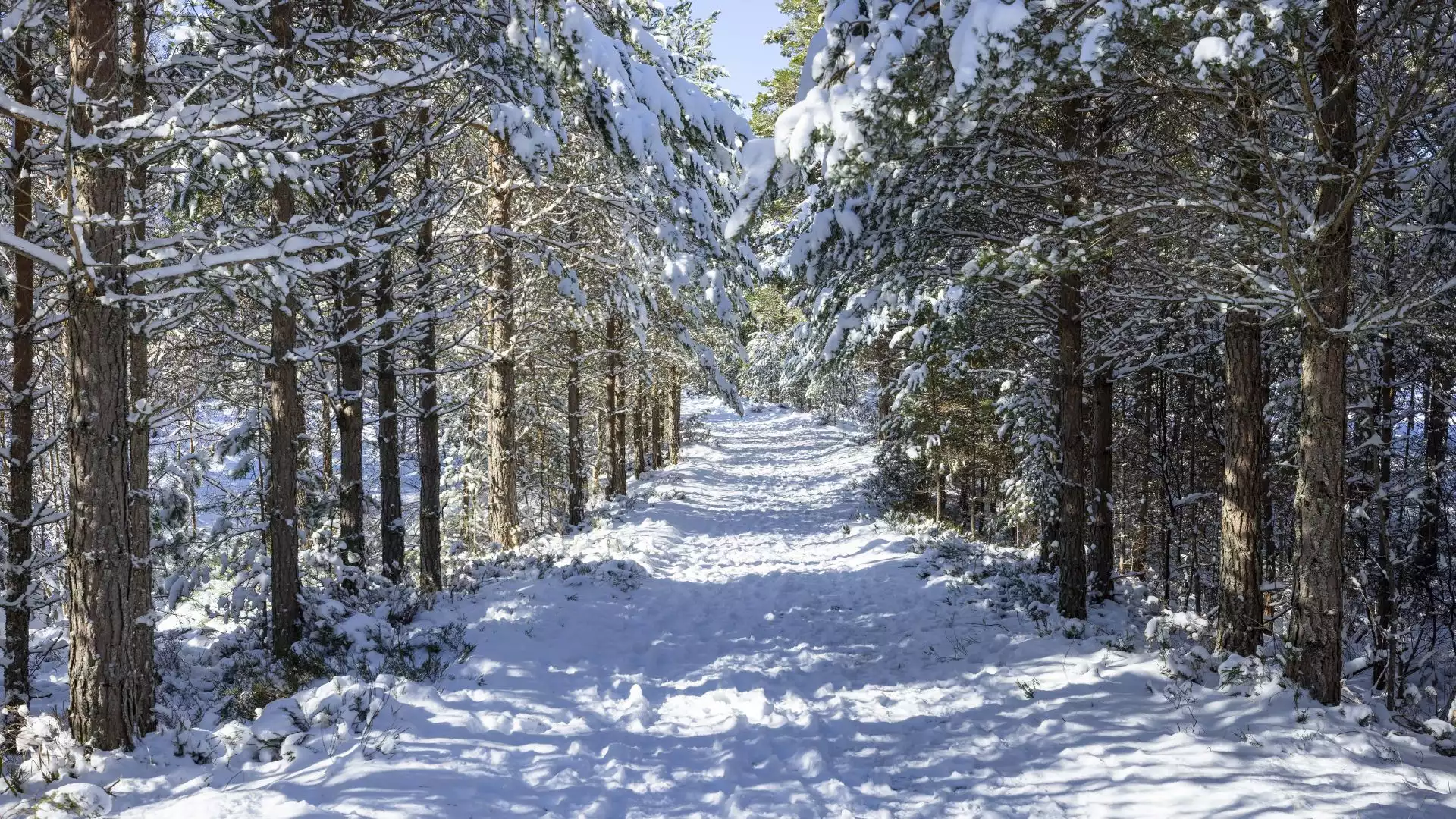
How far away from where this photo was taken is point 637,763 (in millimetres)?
5340

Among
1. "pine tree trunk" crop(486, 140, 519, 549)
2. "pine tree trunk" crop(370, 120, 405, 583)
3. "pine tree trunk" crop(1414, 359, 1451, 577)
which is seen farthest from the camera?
"pine tree trunk" crop(486, 140, 519, 549)

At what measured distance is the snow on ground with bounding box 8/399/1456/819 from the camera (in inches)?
179

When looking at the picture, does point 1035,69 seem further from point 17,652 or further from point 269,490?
point 17,652

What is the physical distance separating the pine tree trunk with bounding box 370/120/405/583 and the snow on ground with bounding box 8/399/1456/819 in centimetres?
132

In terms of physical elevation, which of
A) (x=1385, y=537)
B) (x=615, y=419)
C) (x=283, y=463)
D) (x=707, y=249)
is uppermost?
(x=707, y=249)

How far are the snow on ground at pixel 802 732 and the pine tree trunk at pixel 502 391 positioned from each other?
10.8ft

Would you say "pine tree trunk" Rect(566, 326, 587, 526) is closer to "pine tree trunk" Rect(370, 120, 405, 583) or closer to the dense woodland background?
the dense woodland background

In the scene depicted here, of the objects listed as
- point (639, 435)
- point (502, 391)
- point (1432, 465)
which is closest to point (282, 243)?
point (502, 391)

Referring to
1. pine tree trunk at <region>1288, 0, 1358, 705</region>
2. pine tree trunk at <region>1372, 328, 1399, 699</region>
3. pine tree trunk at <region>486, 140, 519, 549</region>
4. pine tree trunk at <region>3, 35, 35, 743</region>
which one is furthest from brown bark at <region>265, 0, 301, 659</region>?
pine tree trunk at <region>1372, 328, 1399, 699</region>

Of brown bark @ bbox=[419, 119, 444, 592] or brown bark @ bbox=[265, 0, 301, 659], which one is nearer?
brown bark @ bbox=[265, 0, 301, 659]

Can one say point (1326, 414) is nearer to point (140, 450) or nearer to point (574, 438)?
point (140, 450)

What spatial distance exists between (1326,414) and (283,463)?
8.98 metres

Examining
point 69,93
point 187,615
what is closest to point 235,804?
point 69,93

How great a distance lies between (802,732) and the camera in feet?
19.6
